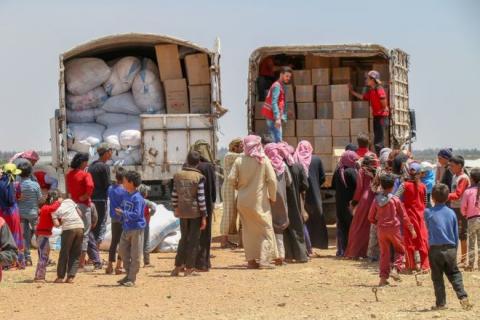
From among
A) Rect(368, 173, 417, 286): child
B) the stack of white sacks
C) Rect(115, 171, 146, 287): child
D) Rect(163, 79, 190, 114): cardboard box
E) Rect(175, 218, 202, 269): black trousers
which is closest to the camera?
Rect(368, 173, 417, 286): child

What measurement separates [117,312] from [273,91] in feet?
22.7

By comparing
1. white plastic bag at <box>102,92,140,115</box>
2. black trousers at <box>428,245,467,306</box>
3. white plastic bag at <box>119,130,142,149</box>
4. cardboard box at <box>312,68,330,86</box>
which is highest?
cardboard box at <box>312,68,330,86</box>

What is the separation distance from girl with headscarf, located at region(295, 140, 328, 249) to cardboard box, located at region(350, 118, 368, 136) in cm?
236

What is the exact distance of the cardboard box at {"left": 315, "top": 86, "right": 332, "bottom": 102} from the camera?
17234mm

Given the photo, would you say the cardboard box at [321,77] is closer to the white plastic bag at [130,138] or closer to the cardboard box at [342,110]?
the cardboard box at [342,110]

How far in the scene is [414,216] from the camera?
12328 millimetres

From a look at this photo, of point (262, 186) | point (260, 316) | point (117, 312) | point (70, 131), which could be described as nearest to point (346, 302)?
point (260, 316)

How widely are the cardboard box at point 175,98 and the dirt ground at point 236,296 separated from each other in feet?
17.8

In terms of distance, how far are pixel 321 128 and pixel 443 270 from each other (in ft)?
24.3

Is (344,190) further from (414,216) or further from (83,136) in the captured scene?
(83,136)

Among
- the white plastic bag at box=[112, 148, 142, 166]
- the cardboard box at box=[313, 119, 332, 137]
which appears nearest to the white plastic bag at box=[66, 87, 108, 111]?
the white plastic bag at box=[112, 148, 142, 166]

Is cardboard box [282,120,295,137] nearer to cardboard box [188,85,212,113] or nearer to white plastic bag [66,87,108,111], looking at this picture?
cardboard box [188,85,212,113]

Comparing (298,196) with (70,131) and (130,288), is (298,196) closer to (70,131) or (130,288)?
(130,288)

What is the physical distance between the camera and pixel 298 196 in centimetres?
1396
